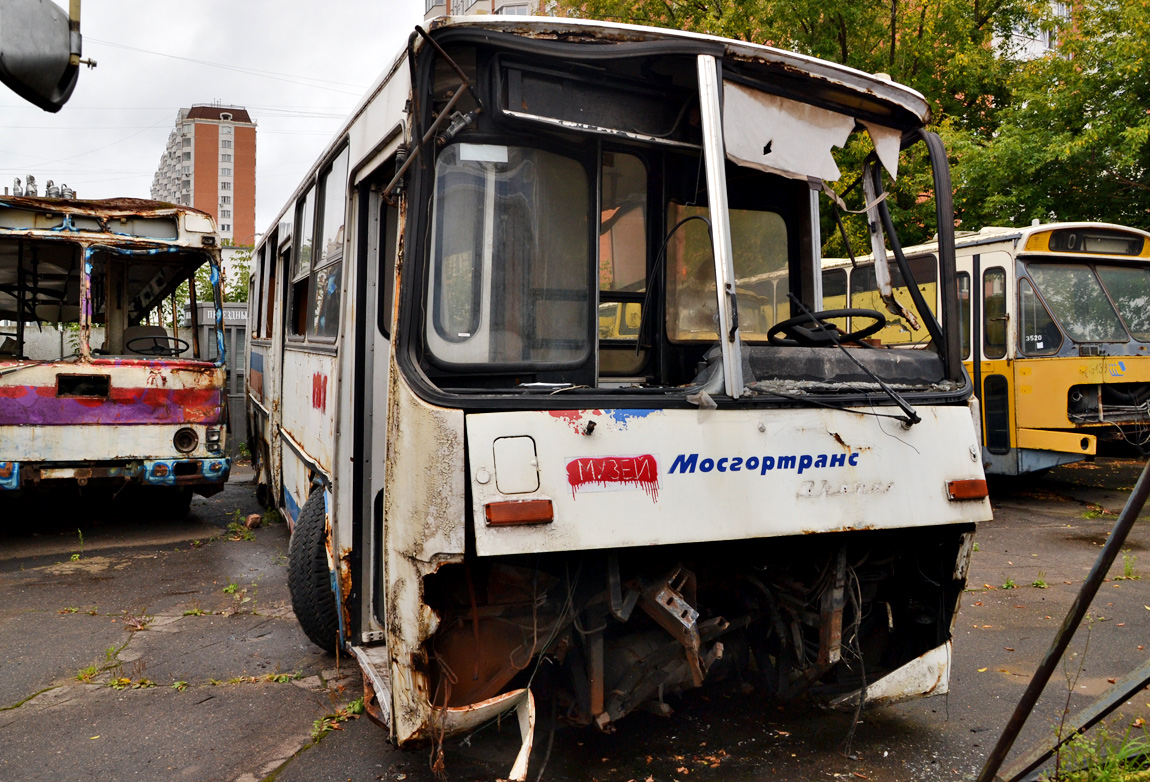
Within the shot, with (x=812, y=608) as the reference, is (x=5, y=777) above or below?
below

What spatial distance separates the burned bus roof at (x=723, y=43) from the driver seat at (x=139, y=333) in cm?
675

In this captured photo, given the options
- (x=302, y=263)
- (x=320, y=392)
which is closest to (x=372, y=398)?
(x=320, y=392)

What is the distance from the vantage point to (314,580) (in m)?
4.67

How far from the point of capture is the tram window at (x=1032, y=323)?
393 inches

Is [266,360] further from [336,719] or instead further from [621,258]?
[621,258]

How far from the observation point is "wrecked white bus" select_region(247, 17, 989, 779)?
3.10 metres

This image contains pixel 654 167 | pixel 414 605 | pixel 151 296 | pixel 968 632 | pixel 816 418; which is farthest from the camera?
pixel 151 296

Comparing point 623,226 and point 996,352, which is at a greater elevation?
point 623,226

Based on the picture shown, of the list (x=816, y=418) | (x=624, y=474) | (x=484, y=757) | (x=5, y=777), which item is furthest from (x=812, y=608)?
(x=5, y=777)

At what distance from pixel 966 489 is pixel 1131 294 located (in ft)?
28.2

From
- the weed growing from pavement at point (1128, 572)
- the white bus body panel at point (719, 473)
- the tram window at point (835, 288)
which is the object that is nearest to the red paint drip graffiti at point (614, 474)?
the white bus body panel at point (719, 473)

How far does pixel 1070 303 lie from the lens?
10.2 m

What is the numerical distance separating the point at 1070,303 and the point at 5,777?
10664mm

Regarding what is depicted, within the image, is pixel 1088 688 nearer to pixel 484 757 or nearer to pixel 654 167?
pixel 484 757
